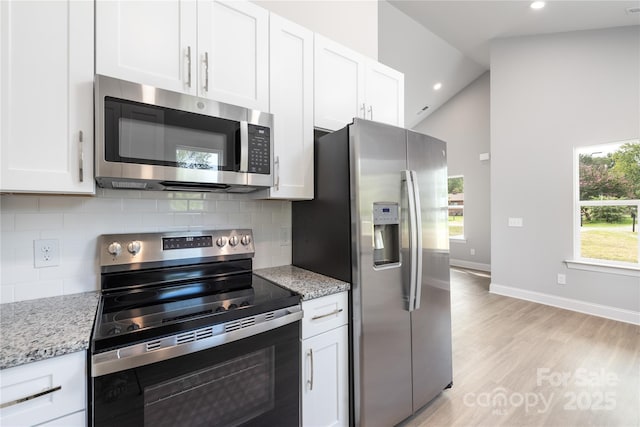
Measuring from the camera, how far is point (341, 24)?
8.18 ft

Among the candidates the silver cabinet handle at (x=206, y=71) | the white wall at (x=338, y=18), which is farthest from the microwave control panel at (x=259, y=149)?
the white wall at (x=338, y=18)

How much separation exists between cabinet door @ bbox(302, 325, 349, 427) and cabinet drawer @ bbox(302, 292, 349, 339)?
0.04m

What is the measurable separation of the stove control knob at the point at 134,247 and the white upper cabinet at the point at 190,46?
0.77 metres

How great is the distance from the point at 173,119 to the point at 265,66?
0.62 meters

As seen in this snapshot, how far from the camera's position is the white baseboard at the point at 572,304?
329 cm

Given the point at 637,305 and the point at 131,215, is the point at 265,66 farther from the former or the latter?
the point at 637,305

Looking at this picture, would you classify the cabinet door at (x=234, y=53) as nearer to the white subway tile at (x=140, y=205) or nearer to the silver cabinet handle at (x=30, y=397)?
the white subway tile at (x=140, y=205)

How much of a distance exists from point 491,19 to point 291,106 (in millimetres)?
3673

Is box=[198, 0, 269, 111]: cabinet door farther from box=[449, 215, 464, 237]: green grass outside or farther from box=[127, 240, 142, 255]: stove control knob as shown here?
box=[449, 215, 464, 237]: green grass outside

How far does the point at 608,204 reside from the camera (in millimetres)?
3504

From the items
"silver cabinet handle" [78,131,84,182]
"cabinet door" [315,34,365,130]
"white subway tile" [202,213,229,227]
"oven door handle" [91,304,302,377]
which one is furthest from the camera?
"cabinet door" [315,34,365,130]

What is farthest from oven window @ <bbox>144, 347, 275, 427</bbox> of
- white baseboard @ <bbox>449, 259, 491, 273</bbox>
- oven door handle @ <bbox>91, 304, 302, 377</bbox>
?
white baseboard @ <bbox>449, 259, 491, 273</bbox>

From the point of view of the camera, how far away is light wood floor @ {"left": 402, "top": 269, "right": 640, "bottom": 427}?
1846 millimetres

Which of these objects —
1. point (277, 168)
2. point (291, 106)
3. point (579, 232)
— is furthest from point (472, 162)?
point (277, 168)
